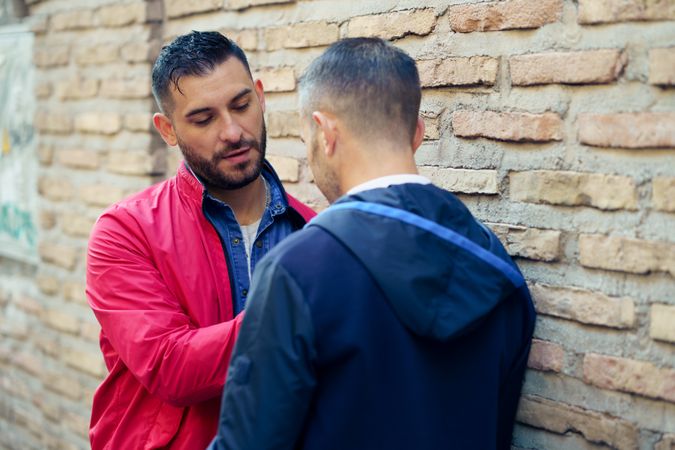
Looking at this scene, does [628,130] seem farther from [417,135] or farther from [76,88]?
[76,88]

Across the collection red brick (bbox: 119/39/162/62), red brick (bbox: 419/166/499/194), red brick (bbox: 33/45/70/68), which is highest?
red brick (bbox: 119/39/162/62)

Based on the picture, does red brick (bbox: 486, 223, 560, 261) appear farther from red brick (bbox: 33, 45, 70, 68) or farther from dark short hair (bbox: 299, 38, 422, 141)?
red brick (bbox: 33, 45, 70, 68)

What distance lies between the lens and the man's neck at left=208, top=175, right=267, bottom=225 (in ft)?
8.78

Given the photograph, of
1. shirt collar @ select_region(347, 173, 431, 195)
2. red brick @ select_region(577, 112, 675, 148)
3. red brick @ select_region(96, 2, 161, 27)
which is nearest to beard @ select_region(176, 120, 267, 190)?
shirt collar @ select_region(347, 173, 431, 195)

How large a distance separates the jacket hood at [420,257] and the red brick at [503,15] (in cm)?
77

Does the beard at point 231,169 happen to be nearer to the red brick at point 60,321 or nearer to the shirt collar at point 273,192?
the shirt collar at point 273,192

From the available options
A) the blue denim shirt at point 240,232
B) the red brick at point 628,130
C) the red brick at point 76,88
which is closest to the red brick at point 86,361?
the red brick at point 76,88

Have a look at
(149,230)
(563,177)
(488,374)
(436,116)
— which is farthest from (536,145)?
(149,230)

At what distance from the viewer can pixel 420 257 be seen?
1.75 metres

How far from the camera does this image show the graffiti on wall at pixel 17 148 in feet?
14.8

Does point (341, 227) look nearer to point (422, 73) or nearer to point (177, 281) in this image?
point (177, 281)

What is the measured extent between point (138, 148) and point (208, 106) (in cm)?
140

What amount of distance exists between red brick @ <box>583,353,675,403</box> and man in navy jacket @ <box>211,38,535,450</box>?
436 mm

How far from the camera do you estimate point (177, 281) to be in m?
2.43
